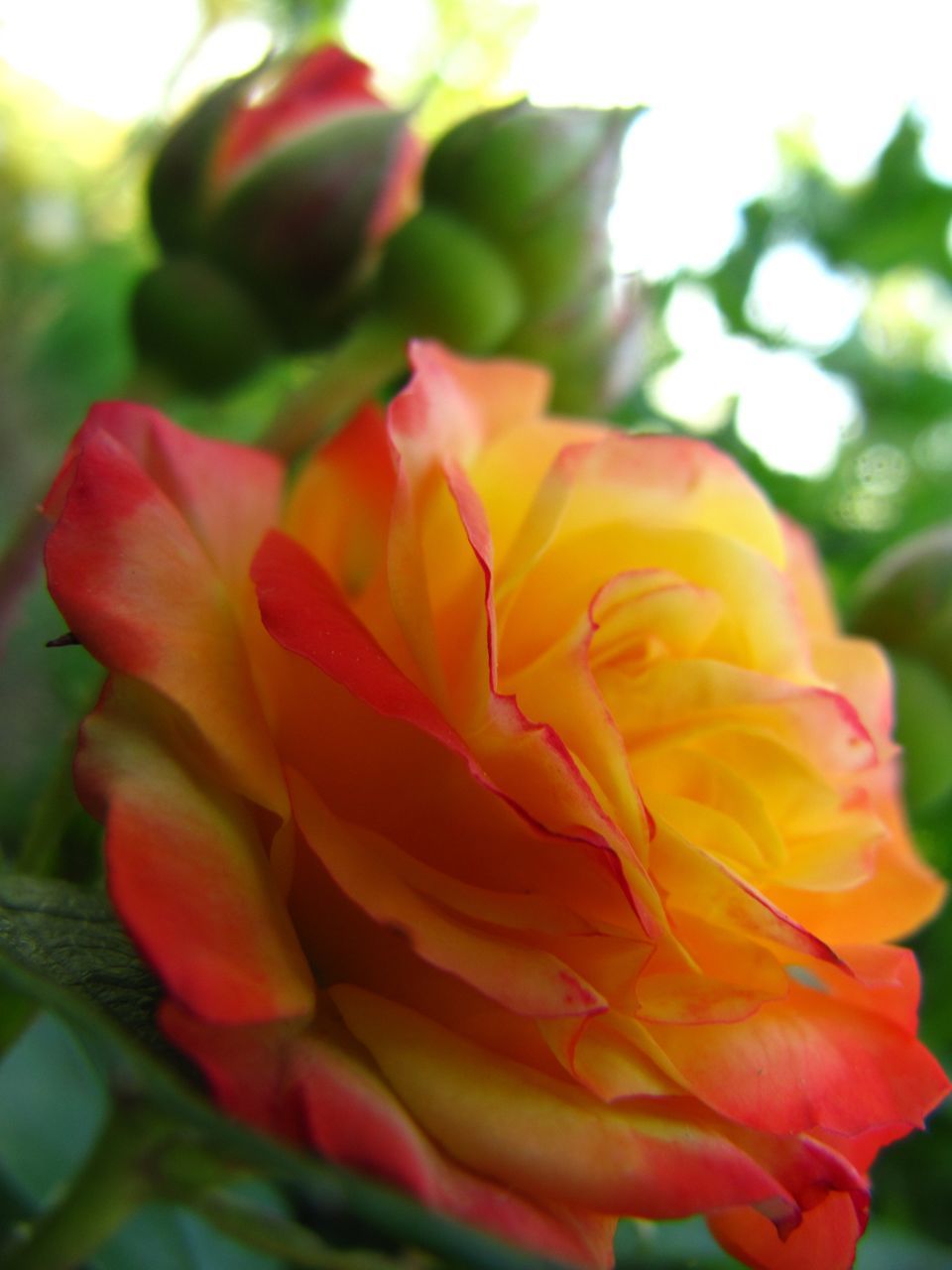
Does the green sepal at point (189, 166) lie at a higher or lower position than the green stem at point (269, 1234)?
higher

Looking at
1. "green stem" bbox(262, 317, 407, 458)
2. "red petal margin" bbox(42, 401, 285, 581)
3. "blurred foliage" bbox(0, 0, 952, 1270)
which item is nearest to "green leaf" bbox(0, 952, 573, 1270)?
"blurred foliage" bbox(0, 0, 952, 1270)

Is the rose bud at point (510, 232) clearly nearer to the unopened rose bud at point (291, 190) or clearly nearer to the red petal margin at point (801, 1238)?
the unopened rose bud at point (291, 190)

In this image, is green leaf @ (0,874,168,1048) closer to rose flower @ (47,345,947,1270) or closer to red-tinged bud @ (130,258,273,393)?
rose flower @ (47,345,947,1270)

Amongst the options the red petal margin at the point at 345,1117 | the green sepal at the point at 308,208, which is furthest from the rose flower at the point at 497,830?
the green sepal at the point at 308,208

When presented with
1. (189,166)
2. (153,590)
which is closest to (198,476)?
(153,590)

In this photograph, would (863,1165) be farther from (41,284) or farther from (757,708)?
(41,284)
